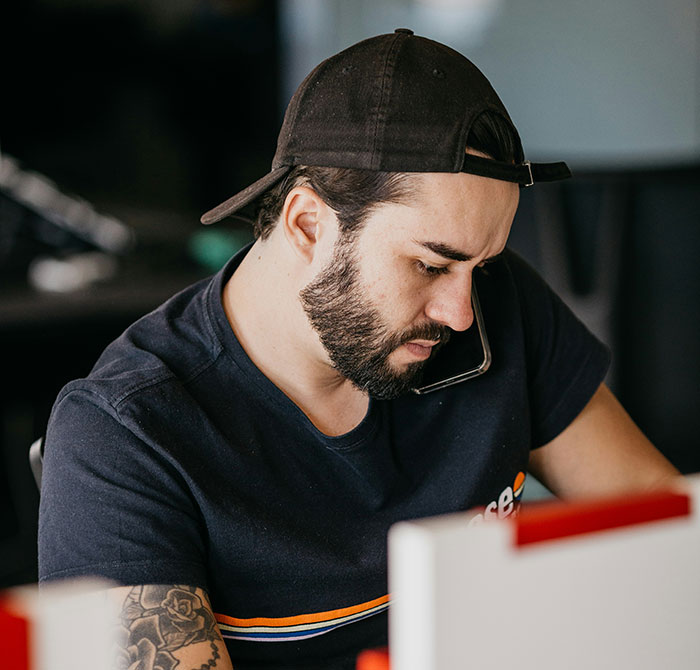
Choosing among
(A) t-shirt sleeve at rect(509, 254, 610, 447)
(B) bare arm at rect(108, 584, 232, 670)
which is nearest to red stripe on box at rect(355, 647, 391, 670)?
(B) bare arm at rect(108, 584, 232, 670)

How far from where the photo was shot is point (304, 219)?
109 cm

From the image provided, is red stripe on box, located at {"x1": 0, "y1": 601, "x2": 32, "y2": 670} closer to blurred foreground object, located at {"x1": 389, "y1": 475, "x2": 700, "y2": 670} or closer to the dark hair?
blurred foreground object, located at {"x1": 389, "y1": 475, "x2": 700, "y2": 670}

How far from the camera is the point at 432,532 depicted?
0.40m

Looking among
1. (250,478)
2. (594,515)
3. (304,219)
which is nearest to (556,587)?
(594,515)

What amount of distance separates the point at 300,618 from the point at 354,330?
1.00ft

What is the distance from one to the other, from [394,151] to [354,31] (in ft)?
9.65

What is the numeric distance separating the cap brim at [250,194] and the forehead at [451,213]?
12 centimetres

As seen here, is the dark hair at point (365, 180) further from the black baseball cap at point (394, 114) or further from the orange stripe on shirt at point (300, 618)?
the orange stripe on shirt at point (300, 618)

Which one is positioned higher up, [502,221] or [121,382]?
[502,221]

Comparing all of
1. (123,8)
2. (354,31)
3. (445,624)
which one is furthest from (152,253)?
(445,624)

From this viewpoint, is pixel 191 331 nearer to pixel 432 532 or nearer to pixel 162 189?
pixel 432 532

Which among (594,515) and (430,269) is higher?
(430,269)

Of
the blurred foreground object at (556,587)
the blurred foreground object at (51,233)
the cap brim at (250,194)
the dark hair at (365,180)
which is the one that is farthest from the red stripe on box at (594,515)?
the blurred foreground object at (51,233)

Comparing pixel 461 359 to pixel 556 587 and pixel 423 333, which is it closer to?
pixel 423 333
